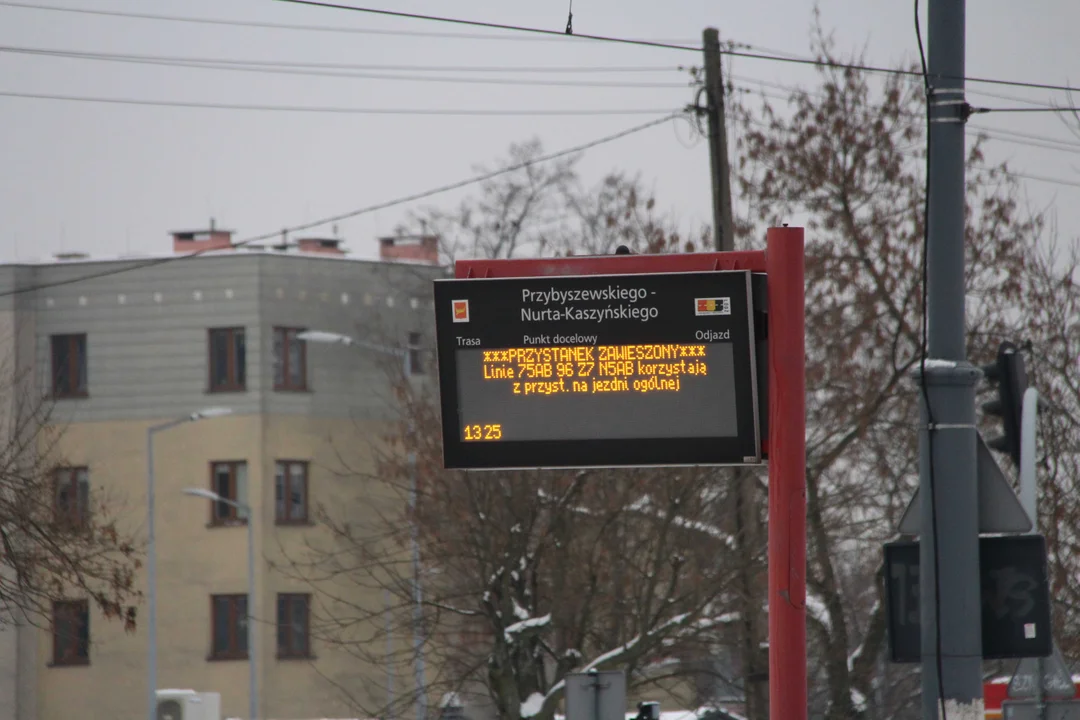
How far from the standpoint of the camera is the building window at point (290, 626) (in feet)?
149

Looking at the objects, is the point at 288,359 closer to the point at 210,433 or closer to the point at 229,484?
the point at 210,433

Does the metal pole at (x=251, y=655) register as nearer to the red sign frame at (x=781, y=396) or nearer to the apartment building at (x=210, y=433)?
the apartment building at (x=210, y=433)

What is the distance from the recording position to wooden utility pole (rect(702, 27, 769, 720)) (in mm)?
19812

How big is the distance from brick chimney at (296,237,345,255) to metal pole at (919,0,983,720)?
4176 cm

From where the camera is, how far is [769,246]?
32.2 feet

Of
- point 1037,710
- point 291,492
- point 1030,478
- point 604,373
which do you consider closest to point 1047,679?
point 1037,710

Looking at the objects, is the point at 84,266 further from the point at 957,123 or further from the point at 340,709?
the point at 957,123

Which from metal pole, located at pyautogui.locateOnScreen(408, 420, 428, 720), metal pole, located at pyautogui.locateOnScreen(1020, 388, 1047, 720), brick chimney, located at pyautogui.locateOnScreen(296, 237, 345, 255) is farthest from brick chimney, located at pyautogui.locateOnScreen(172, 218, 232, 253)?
metal pole, located at pyautogui.locateOnScreen(1020, 388, 1047, 720)

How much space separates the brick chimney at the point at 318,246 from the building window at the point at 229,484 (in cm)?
673

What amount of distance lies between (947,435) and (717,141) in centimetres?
1226

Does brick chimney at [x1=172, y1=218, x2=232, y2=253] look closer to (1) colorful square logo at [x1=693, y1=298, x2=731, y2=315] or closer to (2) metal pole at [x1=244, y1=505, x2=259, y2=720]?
(2) metal pole at [x1=244, y1=505, x2=259, y2=720]

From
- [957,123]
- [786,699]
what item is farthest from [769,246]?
[786,699]

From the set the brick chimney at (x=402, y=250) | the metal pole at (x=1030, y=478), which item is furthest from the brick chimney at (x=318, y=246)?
the metal pole at (x=1030, y=478)

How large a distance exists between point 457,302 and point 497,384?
52 centimetres
